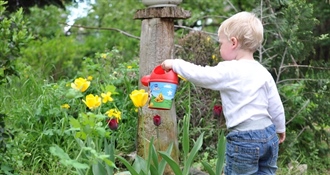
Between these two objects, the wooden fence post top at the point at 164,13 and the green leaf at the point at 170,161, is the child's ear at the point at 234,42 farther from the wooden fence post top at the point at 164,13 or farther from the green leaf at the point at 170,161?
the wooden fence post top at the point at 164,13

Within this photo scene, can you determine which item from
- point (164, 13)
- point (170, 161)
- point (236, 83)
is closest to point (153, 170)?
point (170, 161)

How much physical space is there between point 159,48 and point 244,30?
1.26 meters

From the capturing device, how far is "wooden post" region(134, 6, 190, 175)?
14.1ft

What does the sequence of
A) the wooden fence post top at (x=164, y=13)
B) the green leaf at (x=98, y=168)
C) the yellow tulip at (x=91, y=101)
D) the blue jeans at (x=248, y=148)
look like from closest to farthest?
the yellow tulip at (x=91, y=101) < the blue jeans at (x=248, y=148) < the green leaf at (x=98, y=168) < the wooden fence post top at (x=164, y=13)

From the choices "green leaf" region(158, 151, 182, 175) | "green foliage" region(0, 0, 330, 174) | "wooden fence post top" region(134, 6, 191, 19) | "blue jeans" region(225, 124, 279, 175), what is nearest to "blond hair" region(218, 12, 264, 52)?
"blue jeans" region(225, 124, 279, 175)

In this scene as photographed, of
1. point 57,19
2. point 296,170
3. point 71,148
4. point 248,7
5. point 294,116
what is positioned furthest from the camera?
point 57,19

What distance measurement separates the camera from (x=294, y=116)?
5.45m

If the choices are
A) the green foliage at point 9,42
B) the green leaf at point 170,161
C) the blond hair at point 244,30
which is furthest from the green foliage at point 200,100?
the blond hair at point 244,30

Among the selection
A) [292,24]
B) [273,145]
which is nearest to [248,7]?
[292,24]

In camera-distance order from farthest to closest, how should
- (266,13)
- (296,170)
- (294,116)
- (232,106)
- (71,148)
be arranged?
(266,13) → (294,116) → (296,170) → (71,148) → (232,106)

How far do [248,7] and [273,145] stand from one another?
6.86 metres

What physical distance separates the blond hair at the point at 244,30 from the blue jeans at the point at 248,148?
0.45 metres

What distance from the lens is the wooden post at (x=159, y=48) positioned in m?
4.29

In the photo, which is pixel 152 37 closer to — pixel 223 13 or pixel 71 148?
pixel 71 148
